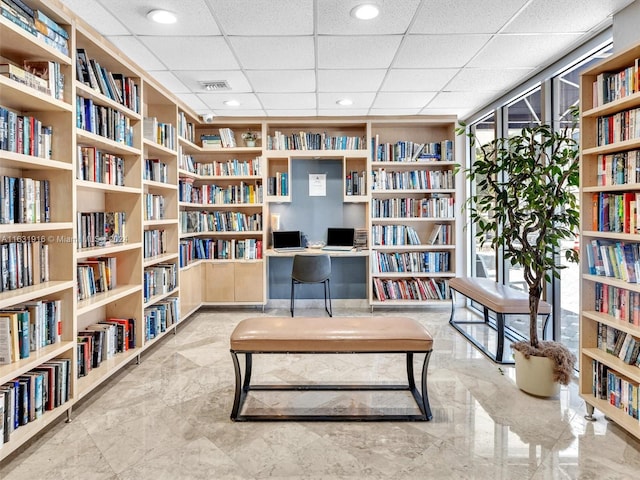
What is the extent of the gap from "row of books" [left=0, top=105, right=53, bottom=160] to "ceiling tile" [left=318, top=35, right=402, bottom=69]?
191 cm

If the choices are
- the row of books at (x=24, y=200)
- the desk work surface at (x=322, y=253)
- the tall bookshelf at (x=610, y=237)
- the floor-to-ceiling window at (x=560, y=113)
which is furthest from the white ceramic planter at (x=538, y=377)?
the row of books at (x=24, y=200)

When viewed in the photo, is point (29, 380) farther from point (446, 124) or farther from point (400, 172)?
point (446, 124)

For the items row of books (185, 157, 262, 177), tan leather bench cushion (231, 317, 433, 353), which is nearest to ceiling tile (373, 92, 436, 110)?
row of books (185, 157, 262, 177)

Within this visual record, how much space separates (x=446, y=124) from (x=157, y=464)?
5.00 meters

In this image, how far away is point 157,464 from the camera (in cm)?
198

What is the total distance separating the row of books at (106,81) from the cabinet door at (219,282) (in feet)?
7.89

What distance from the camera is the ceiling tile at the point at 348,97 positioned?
419cm

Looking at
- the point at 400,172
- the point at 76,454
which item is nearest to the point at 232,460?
the point at 76,454

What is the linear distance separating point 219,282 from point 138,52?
2.96 metres

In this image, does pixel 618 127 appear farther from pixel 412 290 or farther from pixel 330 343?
pixel 412 290

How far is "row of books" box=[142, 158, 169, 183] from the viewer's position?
366 centimetres

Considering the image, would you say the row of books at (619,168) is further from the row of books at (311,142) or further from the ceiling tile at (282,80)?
the row of books at (311,142)

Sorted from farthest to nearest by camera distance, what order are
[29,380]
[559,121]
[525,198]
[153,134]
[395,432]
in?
[153,134]
[559,121]
[525,198]
[395,432]
[29,380]

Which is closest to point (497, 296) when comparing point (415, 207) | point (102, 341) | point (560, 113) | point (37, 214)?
point (560, 113)
